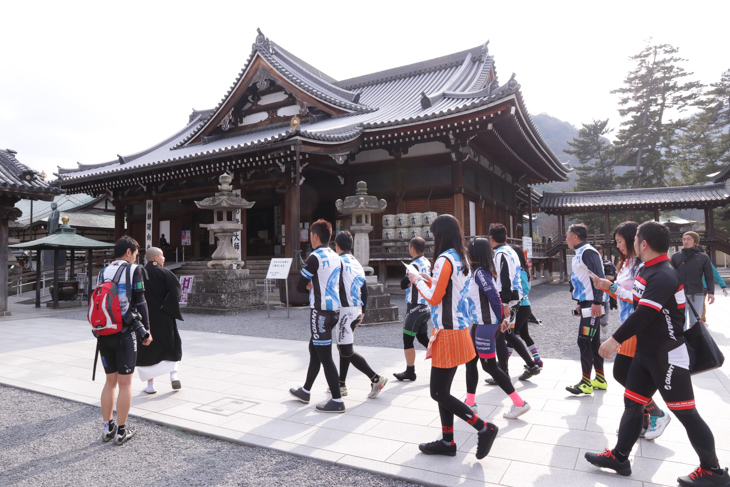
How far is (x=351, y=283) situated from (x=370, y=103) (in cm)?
1586

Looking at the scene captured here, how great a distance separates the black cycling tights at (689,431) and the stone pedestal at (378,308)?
6.52m

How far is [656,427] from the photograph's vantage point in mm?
3207

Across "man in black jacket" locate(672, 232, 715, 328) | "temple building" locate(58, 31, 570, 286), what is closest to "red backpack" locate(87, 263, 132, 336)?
"man in black jacket" locate(672, 232, 715, 328)

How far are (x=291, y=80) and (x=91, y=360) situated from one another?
12.7 meters

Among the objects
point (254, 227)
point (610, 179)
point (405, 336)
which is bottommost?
point (405, 336)

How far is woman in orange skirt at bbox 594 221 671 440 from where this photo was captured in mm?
2980

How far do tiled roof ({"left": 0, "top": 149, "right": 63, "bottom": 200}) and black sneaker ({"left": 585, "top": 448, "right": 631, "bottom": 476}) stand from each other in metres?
13.1

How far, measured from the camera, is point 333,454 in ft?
9.99

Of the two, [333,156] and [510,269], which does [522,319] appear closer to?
[510,269]

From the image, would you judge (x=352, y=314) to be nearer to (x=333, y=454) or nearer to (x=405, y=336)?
(x=405, y=336)

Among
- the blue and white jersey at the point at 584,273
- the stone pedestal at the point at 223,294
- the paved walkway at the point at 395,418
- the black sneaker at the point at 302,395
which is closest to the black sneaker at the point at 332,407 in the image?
the paved walkway at the point at 395,418

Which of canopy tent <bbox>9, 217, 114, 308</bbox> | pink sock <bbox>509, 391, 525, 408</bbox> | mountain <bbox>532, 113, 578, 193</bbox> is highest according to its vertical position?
mountain <bbox>532, 113, 578, 193</bbox>

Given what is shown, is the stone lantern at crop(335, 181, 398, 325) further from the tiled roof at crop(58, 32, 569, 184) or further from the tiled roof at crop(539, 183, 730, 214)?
the tiled roof at crop(539, 183, 730, 214)

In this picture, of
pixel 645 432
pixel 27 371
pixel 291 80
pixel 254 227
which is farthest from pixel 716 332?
pixel 254 227
